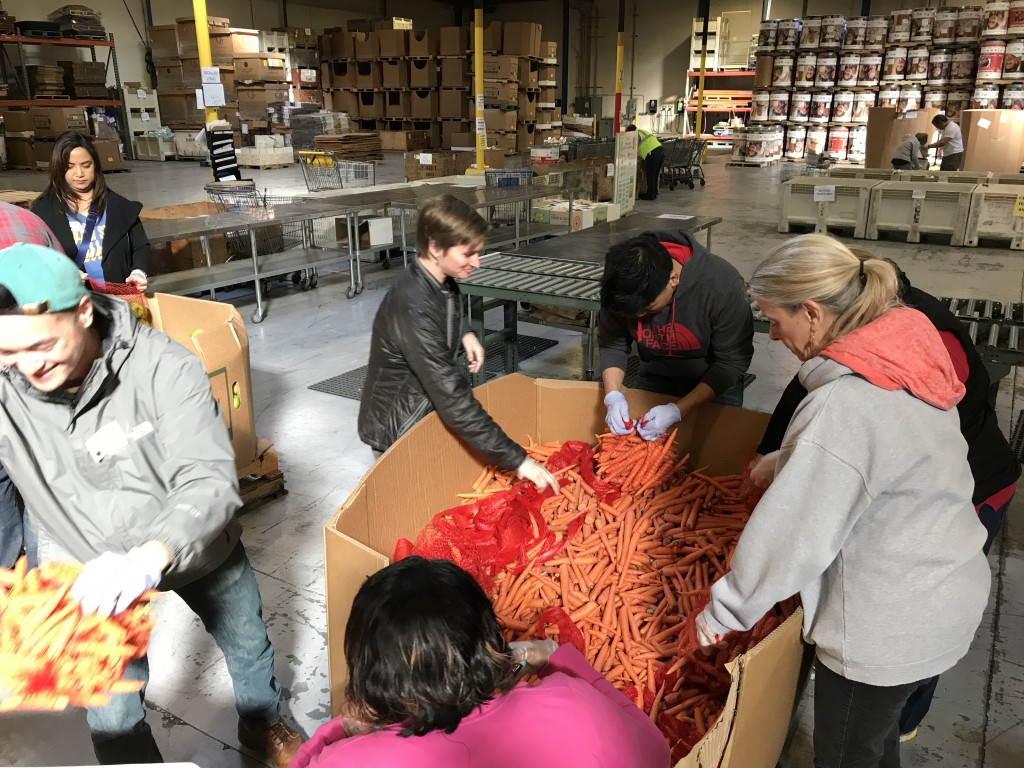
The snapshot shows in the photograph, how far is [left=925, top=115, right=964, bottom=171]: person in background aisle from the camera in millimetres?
10992

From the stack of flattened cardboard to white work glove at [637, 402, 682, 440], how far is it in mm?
13181

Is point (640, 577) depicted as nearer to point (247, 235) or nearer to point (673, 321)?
point (673, 321)

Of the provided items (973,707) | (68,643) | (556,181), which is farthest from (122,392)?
(556,181)

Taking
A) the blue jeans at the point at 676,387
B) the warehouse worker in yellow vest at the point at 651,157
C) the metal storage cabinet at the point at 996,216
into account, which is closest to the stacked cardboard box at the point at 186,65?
the warehouse worker in yellow vest at the point at 651,157

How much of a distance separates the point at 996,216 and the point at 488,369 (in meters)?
7.23

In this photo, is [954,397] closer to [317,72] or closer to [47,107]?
[47,107]

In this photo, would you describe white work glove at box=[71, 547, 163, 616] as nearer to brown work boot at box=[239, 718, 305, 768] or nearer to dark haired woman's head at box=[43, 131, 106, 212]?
brown work boot at box=[239, 718, 305, 768]

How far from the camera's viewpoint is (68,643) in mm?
1334

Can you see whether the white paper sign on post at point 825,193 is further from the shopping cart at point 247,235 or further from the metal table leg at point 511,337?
the shopping cart at point 247,235

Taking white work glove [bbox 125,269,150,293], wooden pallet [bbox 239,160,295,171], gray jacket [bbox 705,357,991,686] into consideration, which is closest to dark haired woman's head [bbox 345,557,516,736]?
gray jacket [bbox 705,357,991,686]

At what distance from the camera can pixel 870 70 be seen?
48.3 ft

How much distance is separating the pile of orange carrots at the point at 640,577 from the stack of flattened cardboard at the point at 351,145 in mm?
13236

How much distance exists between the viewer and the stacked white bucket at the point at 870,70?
12.7 metres

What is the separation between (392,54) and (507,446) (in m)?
17.8
